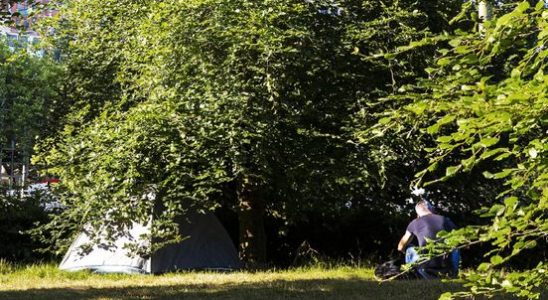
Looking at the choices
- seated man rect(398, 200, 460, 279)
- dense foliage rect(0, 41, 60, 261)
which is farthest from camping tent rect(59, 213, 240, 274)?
seated man rect(398, 200, 460, 279)

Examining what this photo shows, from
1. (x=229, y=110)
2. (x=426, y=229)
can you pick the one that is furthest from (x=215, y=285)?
(x=426, y=229)

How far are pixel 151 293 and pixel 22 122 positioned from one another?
546 inches

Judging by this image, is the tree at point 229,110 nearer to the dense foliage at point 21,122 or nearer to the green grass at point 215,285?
the green grass at point 215,285

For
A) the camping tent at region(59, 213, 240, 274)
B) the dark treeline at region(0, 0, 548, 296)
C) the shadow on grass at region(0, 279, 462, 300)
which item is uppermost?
the dark treeline at region(0, 0, 548, 296)

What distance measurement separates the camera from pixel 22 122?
805 inches

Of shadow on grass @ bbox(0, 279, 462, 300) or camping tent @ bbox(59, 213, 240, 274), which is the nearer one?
shadow on grass @ bbox(0, 279, 462, 300)

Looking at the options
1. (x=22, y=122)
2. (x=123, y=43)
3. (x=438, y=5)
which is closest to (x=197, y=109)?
(x=123, y=43)

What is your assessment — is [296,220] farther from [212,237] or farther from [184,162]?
[184,162]

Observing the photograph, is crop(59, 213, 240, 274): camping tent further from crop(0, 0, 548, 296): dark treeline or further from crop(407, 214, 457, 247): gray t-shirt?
crop(407, 214, 457, 247): gray t-shirt

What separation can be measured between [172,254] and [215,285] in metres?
2.38

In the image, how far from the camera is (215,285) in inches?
354

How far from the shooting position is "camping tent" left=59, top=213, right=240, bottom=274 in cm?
1085

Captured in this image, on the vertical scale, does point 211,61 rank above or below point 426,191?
above

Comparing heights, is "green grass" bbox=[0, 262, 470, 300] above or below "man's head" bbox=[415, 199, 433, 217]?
below
